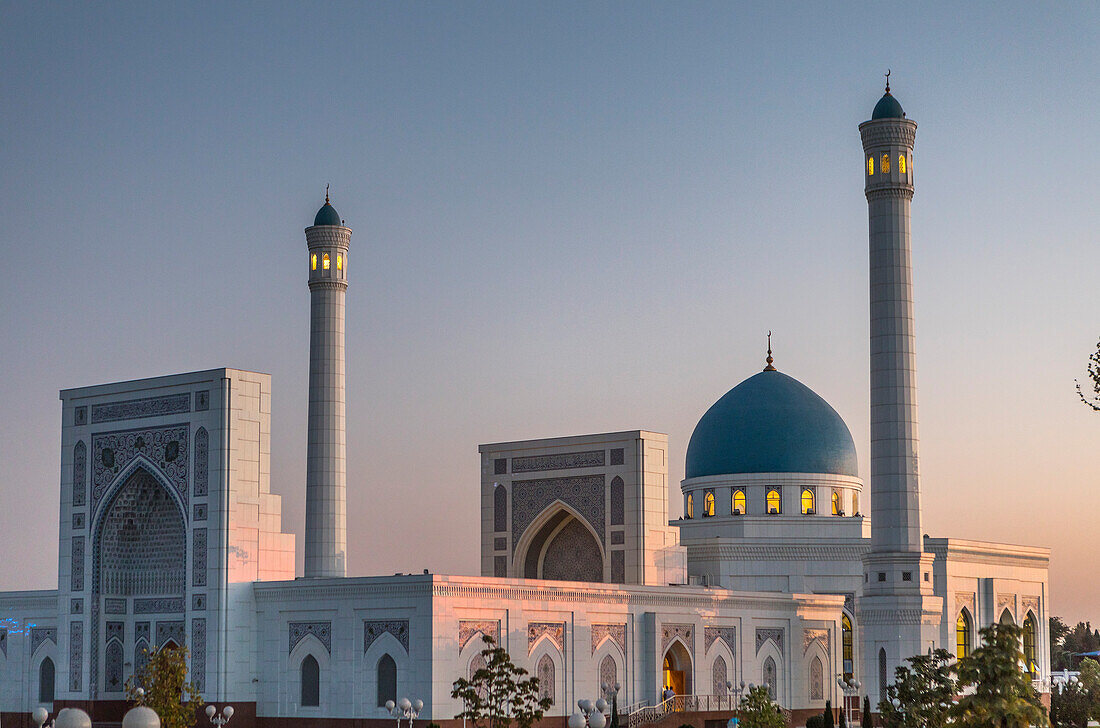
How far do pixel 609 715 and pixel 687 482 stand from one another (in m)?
15.1

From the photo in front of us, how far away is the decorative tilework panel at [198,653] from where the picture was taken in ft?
125

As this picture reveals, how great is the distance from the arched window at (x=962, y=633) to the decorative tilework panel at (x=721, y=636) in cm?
679

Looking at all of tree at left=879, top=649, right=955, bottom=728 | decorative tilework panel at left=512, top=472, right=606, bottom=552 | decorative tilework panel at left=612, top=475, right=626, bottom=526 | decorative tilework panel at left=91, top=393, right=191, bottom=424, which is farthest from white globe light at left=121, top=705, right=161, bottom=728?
decorative tilework panel at left=512, top=472, right=606, bottom=552

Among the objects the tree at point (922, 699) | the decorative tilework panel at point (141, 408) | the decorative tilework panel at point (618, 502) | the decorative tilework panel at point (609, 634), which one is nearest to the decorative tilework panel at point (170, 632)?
the decorative tilework panel at point (141, 408)

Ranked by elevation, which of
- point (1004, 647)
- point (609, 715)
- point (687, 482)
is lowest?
point (609, 715)

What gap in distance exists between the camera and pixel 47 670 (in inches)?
1665

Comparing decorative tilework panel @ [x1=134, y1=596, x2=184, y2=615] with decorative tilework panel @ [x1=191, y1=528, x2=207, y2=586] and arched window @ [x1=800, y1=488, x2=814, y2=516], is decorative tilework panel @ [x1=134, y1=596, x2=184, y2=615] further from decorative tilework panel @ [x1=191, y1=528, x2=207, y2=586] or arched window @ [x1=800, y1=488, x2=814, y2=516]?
arched window @ [x1=800, y1=488, x2=814, y2=516]

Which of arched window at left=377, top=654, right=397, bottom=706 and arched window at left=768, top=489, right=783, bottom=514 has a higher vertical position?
arched window at left=768, top=489, right=783, bottom=514

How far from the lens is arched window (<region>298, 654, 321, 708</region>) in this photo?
123 feet

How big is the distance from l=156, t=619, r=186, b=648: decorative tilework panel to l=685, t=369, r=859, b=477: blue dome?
18.4m

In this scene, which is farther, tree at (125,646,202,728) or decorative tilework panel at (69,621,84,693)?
decorative tilework panel at (69,621,84,693)

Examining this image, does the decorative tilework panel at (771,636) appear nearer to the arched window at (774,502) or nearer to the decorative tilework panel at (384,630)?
the arched window at (774,502)

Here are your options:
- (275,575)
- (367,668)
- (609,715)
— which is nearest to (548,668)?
(609,715)

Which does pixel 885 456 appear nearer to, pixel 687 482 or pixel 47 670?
pixel 687 482
